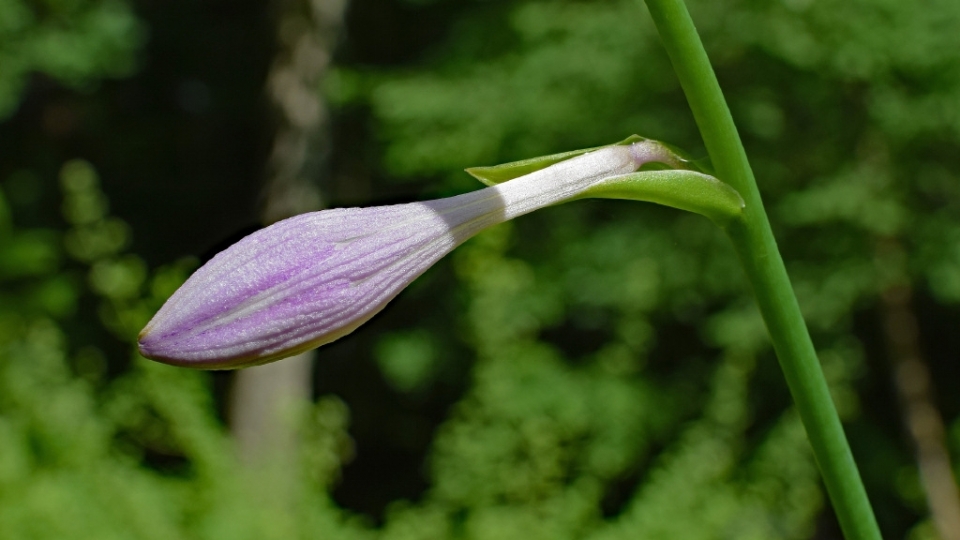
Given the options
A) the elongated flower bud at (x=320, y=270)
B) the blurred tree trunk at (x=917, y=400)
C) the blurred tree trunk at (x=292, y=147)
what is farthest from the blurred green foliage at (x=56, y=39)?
the elongated flower bud at (x=320, y=270)

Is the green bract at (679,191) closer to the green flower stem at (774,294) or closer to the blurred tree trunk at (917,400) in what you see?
the green flower stem at (774,294)

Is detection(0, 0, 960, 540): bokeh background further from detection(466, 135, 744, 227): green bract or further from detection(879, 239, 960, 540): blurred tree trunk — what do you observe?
detection(466, 135, 744, 227): green bract

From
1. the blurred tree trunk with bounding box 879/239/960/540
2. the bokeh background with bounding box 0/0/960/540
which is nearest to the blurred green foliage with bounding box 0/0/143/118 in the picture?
the bokeh background with bounding box 0/0/960/540

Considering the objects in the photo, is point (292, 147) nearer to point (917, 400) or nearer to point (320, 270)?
point (917, 400)

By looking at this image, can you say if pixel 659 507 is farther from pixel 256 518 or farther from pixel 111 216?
pixel 111 216

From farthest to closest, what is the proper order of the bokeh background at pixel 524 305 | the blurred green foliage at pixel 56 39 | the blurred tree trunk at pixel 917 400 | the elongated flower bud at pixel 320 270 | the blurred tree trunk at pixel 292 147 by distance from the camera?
the blurred tree trunk at pixel 292 147 < the blurred green foliage at pixel 56 39 < the blurred tree trunk at pixel 917 400 < the bokeh background at pixel 524 305 < the elongated flower bud at pixel 320 270

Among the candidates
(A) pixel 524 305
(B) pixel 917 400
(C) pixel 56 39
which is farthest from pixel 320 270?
(C) pixel 56 39
